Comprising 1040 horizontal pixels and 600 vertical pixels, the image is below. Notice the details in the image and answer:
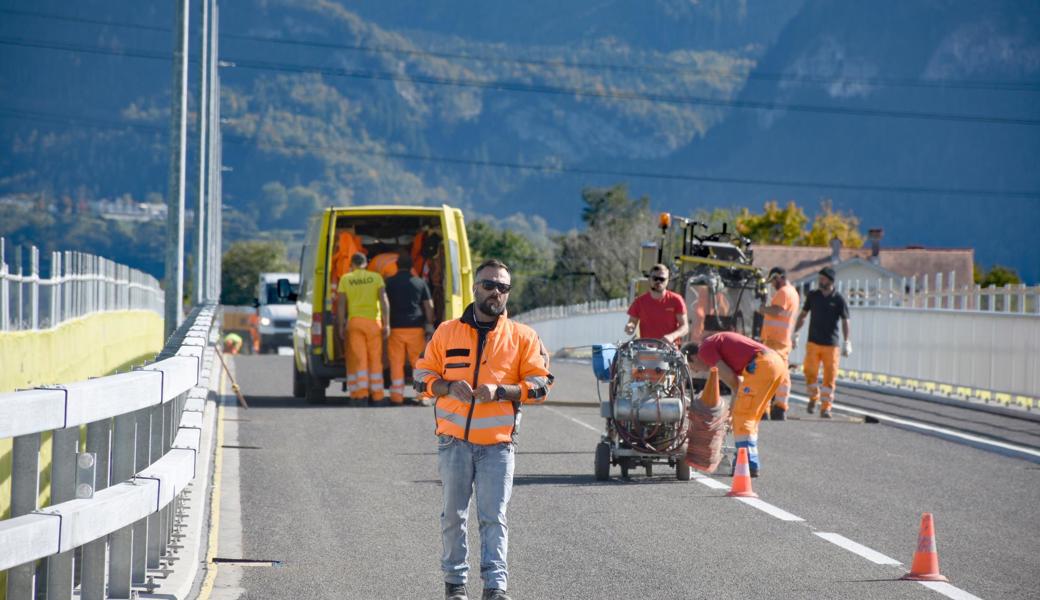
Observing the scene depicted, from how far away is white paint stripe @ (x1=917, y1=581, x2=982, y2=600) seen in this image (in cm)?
855

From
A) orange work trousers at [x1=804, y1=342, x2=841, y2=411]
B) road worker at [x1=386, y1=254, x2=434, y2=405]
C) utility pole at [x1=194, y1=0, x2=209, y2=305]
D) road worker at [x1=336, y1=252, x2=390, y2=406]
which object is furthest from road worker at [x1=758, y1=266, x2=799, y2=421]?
utility pole at [x1=194, y1=0, x2=209, y2=305]

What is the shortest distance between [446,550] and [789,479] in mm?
6139

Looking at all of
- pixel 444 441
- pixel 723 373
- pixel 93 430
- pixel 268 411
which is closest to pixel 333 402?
pixel 268 411

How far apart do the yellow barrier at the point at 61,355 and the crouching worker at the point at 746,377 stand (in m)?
5.19

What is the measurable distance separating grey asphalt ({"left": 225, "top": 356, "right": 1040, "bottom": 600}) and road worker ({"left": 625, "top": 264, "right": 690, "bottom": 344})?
1278 millimetres

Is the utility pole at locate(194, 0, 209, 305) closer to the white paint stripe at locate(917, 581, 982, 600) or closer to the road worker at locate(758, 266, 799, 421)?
the road worker at locate(758, 266, 799, 421)

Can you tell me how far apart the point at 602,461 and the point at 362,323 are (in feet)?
24.8

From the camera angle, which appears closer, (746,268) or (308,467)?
(308,467)

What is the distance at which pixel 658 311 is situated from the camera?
52.9 feet

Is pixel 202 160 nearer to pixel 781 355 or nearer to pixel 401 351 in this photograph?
pixel 401 351

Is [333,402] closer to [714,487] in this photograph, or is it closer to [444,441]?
[714,487]

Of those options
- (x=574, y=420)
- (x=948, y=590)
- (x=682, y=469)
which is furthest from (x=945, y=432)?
(x=948, y=590)

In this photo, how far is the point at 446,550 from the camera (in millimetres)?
7957

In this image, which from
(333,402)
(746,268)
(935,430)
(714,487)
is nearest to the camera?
(714,487)
